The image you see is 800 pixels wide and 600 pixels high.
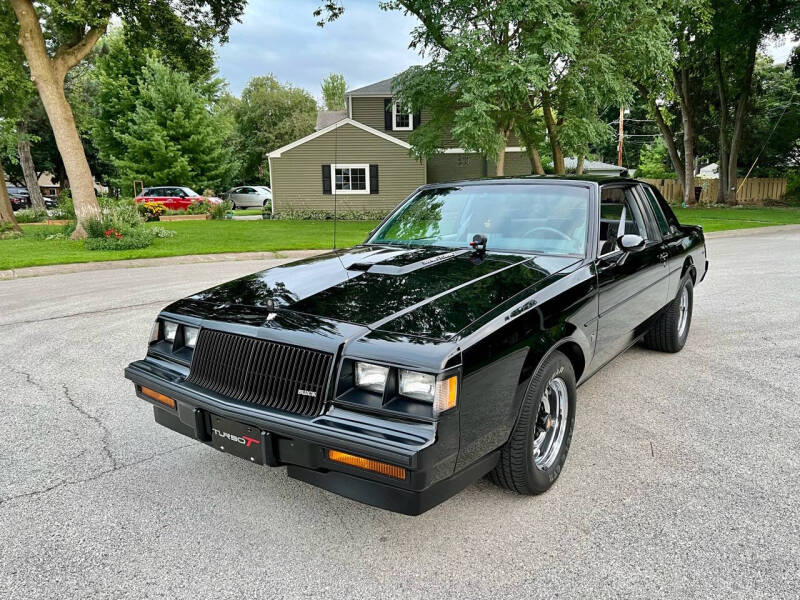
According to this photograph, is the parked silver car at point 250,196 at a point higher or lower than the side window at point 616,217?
higher

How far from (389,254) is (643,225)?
2.17 metres

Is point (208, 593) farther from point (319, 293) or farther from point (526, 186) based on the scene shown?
point (526, 186)

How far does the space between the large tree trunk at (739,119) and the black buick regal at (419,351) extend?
98.3 ft

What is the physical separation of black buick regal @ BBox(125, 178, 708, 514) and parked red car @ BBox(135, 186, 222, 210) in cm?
2623

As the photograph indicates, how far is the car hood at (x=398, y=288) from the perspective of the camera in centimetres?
246

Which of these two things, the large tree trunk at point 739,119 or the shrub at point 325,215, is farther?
the large tree trunk at point 739,119

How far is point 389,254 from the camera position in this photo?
3670mm

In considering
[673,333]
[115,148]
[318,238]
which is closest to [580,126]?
[318,238]

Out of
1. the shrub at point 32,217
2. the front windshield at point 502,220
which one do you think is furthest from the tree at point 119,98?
the front windshield at point 502,220

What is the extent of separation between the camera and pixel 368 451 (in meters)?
2.07

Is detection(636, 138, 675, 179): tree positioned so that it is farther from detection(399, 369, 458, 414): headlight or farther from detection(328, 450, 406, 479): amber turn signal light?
detection(328, 450, 406, 479): amber turn signal light

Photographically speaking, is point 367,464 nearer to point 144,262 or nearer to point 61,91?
point 144,262

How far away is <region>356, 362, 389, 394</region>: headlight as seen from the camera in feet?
7.36

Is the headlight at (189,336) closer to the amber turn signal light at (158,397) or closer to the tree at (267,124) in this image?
the amber turn signal light at (158,397)
